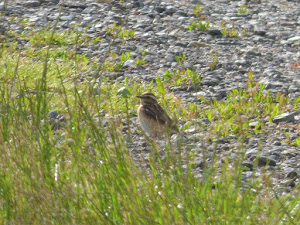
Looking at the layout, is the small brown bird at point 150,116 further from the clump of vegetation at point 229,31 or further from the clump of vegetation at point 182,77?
the clump of vegetation at point 229,31

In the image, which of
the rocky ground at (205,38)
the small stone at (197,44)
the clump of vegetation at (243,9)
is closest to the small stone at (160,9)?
the rocky ground at (205,38)

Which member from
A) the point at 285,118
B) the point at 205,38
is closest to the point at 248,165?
the point at 285,118

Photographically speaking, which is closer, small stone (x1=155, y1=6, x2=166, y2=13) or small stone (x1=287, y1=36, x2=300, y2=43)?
small stone (x1=287, y1=36, x2=300, y2=43)

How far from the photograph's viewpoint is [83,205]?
3.80 meters

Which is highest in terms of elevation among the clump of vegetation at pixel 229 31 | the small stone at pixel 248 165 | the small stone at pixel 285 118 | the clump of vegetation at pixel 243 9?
the small stone at pixel 248 165

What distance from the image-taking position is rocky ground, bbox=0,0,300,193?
8.97 metres

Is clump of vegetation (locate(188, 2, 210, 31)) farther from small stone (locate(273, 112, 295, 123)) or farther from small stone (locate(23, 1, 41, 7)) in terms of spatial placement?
small stone (locate(273, 112, 295, 123))

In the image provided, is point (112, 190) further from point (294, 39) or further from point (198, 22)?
point (198, 22)

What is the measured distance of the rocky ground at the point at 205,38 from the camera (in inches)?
353

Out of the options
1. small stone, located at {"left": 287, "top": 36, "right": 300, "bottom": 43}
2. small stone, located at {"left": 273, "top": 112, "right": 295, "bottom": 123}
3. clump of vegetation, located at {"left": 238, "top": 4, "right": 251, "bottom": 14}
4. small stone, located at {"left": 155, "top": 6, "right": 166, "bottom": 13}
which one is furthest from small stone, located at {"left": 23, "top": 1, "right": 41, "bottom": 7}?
small stone, located at {"left": 273, "top": 112, "right": 295, "bottom": 123}

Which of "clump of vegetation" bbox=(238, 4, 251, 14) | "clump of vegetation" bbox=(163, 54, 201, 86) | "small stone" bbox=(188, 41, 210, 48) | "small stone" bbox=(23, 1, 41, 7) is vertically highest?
"small stone" bbox=(23, 1, 41, 7)

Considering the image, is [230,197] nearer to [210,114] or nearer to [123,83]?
[210,114]

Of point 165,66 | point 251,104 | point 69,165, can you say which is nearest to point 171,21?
point 165,66

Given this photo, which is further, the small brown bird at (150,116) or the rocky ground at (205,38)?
the rocky ground at (205,38)
